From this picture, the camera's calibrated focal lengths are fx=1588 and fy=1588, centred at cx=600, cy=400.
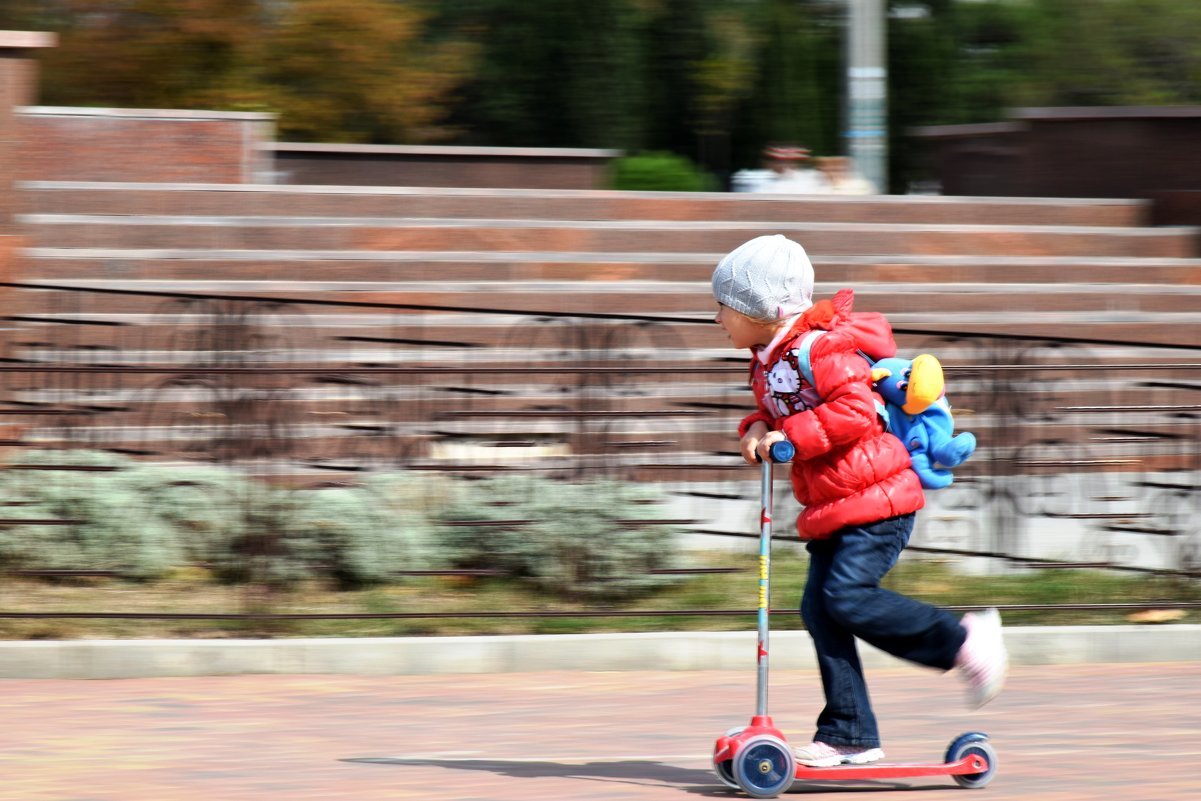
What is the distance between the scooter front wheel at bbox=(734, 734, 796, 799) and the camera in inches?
187

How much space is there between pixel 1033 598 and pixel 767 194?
8.20 meters

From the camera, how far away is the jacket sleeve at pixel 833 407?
4.66 m

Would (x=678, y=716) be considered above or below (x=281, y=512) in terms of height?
below

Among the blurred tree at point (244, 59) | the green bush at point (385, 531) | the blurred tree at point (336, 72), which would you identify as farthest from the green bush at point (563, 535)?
the blurred tree at point (336, 72)

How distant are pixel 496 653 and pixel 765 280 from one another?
2.55m

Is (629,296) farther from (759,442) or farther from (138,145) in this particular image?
(759,442)

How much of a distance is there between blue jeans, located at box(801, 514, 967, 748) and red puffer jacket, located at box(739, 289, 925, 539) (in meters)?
0.08

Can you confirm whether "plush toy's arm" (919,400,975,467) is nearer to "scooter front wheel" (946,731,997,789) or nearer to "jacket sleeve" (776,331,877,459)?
"jacket sleeve" (776,331,877,459)

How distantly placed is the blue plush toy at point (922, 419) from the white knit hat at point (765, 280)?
0.34 meters

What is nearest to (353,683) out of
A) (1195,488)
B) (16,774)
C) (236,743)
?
(236,743)

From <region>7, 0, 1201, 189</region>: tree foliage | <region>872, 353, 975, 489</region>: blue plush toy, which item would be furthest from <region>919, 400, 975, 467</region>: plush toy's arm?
<region>7, 0, 1201, 189</region>: tree foliage

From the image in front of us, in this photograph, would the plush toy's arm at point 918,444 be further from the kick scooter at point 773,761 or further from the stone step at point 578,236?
the stone step at point 578,236

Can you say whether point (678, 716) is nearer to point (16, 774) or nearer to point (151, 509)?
point (16, 774)

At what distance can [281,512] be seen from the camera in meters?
7.16
